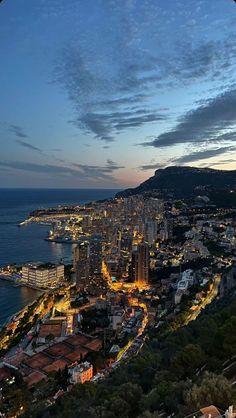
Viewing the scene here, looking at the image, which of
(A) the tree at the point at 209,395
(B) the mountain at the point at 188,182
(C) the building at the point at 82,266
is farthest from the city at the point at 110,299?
(B) the mountain at the point at 188,182

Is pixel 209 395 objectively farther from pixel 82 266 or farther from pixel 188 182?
pixel 188 182

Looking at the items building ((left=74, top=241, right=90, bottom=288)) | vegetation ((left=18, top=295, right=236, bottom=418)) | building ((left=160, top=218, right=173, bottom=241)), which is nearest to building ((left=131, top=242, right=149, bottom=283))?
building ((left=74, top=241, right=90, bottom=288))

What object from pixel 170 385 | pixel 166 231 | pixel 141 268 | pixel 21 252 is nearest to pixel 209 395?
pixel 170 385

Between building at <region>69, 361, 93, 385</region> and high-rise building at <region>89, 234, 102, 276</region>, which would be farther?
high-rise building at <region>89, 234, 102, 276</region>

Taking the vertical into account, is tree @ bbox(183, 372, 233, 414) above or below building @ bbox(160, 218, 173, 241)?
above

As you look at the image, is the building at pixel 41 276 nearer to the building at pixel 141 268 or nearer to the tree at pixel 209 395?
the building at pixel 141 268

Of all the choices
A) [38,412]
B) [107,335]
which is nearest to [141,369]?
[38,412]

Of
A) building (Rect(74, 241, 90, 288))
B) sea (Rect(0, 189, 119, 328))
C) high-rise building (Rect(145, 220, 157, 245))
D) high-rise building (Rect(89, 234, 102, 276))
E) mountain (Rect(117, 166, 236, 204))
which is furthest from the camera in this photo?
mountain (Rect(117, 166, 236, 204))

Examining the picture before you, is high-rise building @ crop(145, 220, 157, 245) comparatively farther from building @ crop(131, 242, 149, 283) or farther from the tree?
the tree
